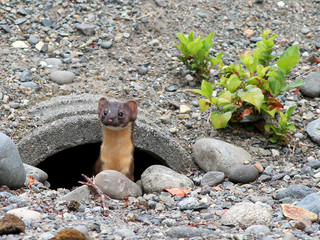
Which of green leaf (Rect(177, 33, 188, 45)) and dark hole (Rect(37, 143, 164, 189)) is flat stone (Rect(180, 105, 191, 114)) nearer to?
green leaf (Rect(177, 33, 188, 45))

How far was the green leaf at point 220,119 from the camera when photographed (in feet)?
17.6

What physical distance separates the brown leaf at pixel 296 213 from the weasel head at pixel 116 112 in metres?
2.12

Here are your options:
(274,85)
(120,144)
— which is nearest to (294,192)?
(274,85)

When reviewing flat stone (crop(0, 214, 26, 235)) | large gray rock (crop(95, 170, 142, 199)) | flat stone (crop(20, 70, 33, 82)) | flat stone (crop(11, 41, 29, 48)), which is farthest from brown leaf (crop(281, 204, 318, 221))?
flat stone (crop(11, 41, 29, 48))

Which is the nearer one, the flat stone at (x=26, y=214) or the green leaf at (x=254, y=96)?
the flat stone at (x=26, y=214)

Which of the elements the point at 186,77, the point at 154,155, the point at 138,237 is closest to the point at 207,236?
the point at 138,237

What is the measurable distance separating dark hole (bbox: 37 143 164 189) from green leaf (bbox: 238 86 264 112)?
203cm

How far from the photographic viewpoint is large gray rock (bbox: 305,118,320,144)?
541 centimetres

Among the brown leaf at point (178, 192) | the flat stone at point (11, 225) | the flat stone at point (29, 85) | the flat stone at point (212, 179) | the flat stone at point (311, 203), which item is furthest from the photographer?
the flat stone at point (29, 85)

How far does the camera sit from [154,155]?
591 centimetres

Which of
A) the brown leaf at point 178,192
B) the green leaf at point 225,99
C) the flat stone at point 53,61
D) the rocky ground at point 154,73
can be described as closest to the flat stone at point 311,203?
the rocky ground at point 154,73

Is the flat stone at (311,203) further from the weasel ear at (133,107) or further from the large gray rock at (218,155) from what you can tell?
the weasel ear at (133,107)

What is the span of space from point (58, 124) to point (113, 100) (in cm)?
67

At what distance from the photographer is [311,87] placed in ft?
19.5
